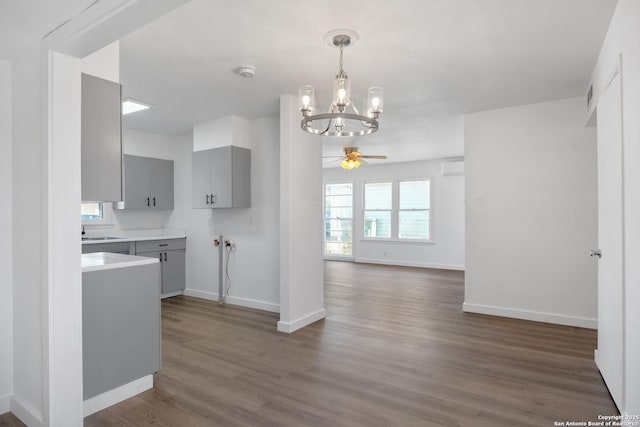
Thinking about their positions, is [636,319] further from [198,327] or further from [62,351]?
[198,327]

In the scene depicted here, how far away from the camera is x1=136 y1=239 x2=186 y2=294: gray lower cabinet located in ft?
17.5

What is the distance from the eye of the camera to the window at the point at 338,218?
33.3 ft

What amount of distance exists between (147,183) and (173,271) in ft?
4.44

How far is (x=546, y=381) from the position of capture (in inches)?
111

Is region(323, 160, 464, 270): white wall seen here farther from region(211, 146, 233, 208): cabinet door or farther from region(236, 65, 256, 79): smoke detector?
region(236, 65, 256, 79): smoke detector

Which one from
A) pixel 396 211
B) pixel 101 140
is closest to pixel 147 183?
pixel 101 140

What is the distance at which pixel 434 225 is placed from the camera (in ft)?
28.9

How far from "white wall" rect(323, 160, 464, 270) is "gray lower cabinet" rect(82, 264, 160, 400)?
7151 millimetres

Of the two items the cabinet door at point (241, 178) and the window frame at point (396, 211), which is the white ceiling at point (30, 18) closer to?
the cabinet door at point (241, 178)

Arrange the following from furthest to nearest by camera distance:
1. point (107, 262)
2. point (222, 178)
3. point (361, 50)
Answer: point (222, 178), point (361, 50), point (107, 262)

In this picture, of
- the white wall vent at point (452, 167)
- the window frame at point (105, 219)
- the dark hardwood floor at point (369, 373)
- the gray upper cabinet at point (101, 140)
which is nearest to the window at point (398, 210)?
the white wall vent at point (452, 167)

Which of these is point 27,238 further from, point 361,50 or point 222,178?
point 222,178

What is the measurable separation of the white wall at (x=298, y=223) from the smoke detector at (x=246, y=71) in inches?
26.3

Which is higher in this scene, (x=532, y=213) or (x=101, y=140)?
(x=101, y=140)
